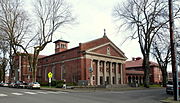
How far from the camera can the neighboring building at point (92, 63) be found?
47.6m

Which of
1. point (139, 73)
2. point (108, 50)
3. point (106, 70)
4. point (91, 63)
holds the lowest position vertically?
point (139, 73)

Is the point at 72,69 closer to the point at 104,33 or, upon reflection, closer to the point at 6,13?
the point at 104,33

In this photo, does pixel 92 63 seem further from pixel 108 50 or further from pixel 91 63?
pixel 108 50

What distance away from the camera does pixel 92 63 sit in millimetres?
49938

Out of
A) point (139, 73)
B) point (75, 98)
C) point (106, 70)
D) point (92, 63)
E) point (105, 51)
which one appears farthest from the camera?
point (139, 73)

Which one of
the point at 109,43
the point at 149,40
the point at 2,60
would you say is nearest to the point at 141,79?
the point at 109,43

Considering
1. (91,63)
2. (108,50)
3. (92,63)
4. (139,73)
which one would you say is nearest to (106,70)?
(108,50)

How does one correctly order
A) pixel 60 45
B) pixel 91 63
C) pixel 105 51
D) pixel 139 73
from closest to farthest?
pixel 91 63 → pixel 105 51 → pixel 60 45 → pixel 139 73

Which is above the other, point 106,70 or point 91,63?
point 91,63

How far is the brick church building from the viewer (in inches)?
1875

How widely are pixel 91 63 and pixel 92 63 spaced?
122 centimetres

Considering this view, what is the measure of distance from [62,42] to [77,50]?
778 inches

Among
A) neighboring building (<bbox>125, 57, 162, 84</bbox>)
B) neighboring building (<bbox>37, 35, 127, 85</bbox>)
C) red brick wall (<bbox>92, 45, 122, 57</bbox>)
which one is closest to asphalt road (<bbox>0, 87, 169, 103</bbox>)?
neighboring building (<bbox>37, 35, 127, 85</bbox>)

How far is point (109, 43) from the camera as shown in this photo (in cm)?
5456
